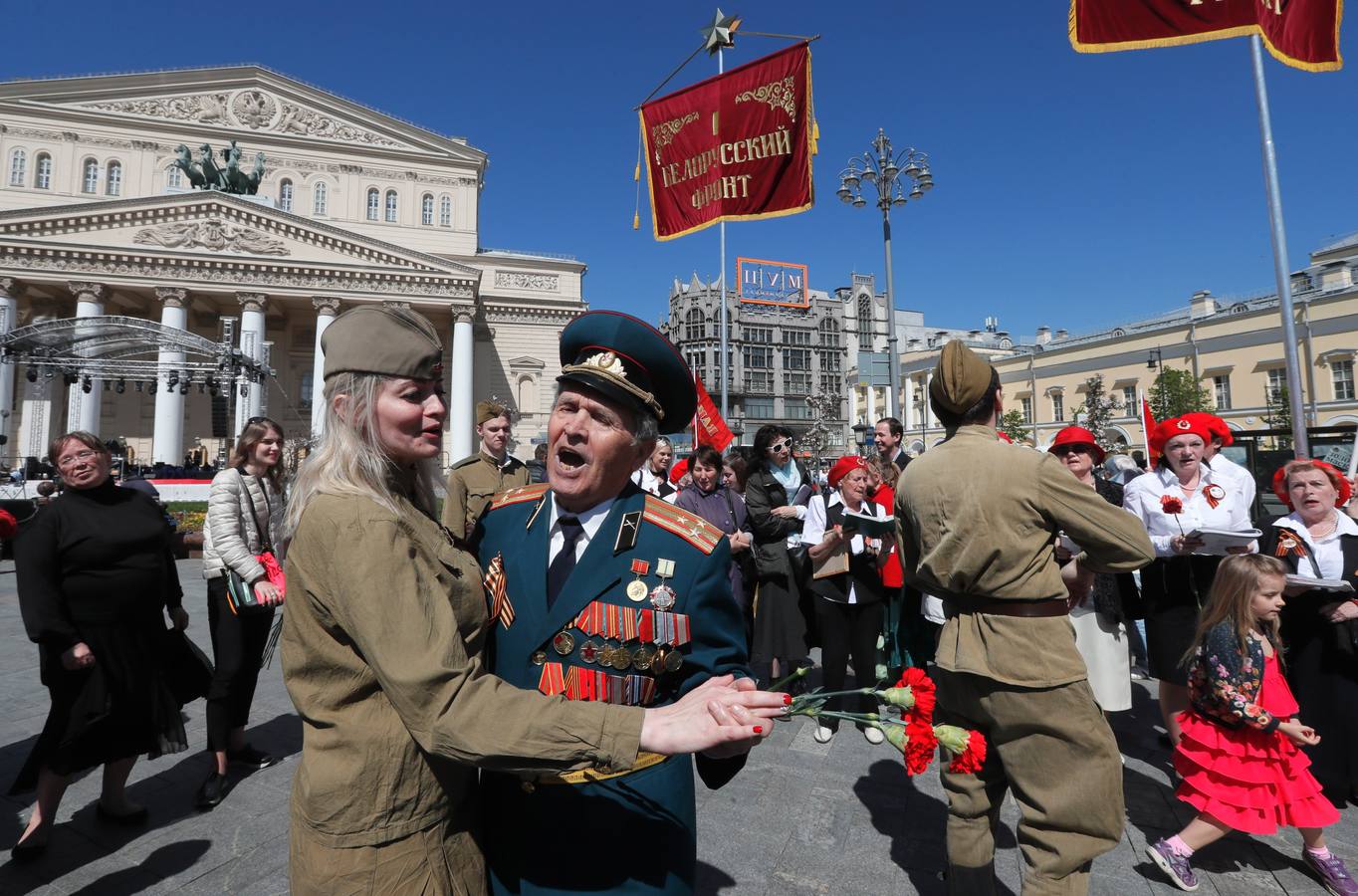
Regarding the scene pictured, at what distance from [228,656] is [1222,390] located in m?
48.8

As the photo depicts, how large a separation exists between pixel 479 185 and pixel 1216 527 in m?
46.4

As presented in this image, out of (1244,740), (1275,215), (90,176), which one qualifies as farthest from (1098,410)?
(90,176)

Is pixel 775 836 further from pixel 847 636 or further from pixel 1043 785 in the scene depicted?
pixel 847 636

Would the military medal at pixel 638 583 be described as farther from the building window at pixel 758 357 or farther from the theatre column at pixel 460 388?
the building window at pixel 758 357

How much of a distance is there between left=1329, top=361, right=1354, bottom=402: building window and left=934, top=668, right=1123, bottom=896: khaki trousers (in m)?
44.7

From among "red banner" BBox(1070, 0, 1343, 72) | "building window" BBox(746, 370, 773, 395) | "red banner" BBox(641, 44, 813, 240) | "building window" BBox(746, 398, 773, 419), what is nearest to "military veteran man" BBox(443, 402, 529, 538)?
"red banner" BBox(641, 44, 813, 240)

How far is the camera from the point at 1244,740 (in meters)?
3.13

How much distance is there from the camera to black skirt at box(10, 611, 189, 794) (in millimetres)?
3289

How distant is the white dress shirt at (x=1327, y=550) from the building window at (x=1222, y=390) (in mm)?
43257

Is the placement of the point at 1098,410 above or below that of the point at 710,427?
above

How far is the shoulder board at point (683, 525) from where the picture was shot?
1666mm

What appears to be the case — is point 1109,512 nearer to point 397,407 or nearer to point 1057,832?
point 1057,832

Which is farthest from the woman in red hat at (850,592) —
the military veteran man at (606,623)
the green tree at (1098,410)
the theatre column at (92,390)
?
the theatre column at (92,390)

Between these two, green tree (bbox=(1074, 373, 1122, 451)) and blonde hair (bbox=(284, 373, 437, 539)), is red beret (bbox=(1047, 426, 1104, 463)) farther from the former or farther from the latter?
green tree (bbox=(1074, 373, 1122, 451))
